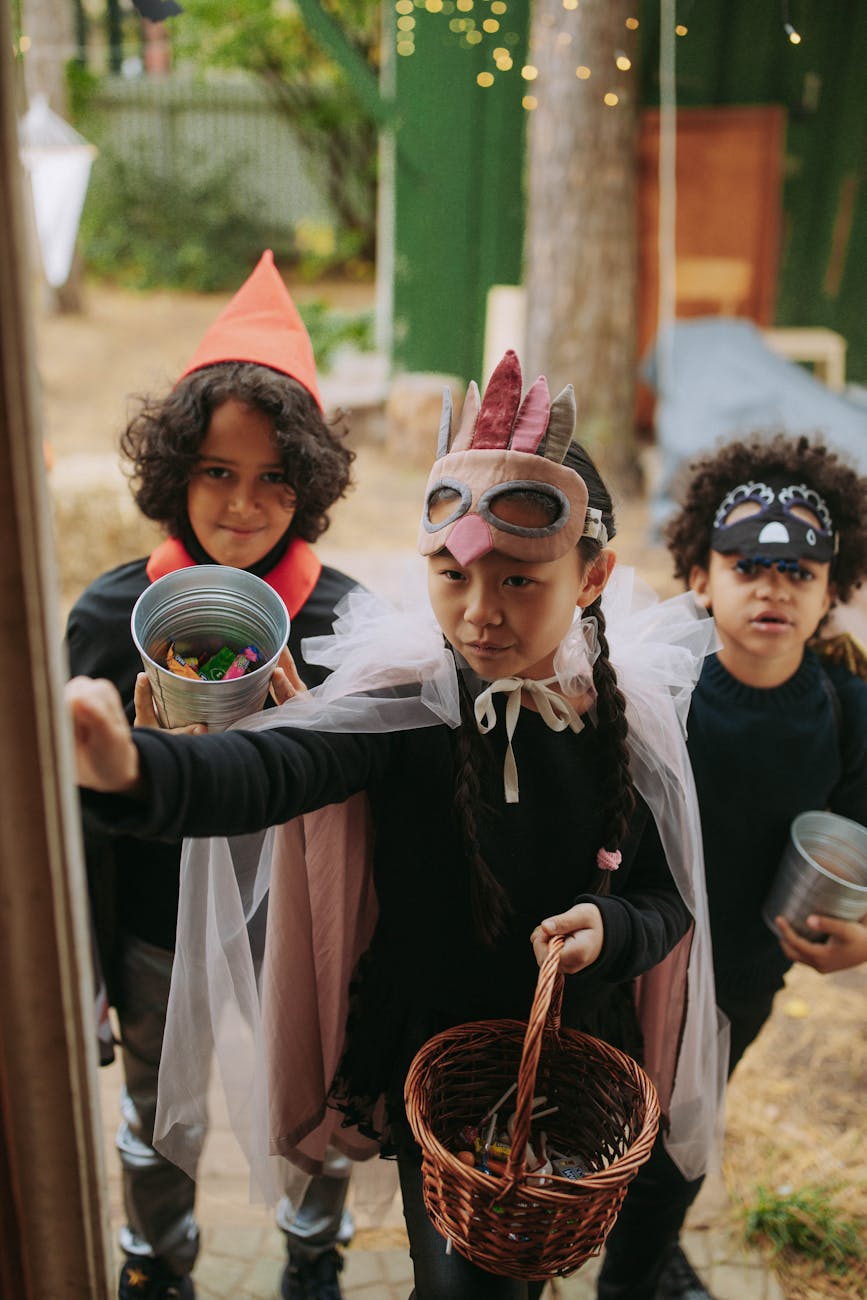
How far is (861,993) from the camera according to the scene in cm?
386

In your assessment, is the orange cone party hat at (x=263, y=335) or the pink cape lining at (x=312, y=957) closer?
the pink cape lining at (x=312, y=957)

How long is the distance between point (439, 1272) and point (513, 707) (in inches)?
33.0

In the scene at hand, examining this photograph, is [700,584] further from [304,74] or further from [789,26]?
[304,74]

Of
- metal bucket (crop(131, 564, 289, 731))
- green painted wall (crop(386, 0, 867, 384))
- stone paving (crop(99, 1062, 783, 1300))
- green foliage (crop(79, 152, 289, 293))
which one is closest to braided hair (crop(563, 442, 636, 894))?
metal bucket (crop(131, 564, 289, 731))

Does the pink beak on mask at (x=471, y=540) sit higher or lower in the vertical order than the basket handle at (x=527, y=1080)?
higher

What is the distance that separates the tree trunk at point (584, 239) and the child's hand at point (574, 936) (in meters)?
5.94

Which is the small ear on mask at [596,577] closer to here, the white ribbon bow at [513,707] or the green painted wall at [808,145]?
the white ribbon bow at [513,707]

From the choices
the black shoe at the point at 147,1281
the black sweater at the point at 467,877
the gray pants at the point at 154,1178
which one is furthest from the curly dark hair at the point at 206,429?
the black shoe at the point at 147,1281

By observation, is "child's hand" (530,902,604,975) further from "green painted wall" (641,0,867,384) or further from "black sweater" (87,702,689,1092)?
"green painted wall" (641,0,867,384)

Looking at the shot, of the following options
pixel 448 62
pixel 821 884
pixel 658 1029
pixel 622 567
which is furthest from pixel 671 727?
pixel 448 62

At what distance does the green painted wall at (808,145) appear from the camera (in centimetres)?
769

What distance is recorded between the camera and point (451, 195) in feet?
27.7

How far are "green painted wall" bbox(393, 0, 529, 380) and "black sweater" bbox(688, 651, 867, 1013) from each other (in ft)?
21.9

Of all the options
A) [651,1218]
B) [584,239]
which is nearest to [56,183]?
[584,239]
